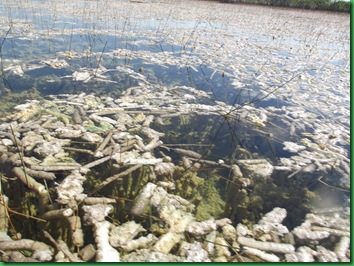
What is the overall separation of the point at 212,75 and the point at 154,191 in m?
4.52

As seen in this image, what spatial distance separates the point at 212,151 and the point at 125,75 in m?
3.23

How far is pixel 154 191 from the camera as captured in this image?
295 cm

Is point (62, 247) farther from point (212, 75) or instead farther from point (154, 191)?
point (212, 75)

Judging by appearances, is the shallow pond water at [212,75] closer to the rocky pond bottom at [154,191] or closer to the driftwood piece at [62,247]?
the rocky pond bottom at [154,191]

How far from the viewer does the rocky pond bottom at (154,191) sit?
93.0 inches

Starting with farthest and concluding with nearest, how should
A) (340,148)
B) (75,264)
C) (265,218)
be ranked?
(340,148), (265,218), (75,264)

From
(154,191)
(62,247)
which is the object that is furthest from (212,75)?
(62,247)

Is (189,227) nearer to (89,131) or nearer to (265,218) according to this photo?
(265,218)

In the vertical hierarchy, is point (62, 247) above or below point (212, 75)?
below

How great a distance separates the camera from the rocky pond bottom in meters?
2.36

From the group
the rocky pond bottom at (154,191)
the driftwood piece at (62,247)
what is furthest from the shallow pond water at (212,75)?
the driftwood piece at (62,247)

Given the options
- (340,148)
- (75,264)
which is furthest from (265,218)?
(340,148)

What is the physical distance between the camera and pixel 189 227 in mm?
2600

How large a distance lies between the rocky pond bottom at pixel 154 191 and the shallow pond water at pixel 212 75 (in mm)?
76
